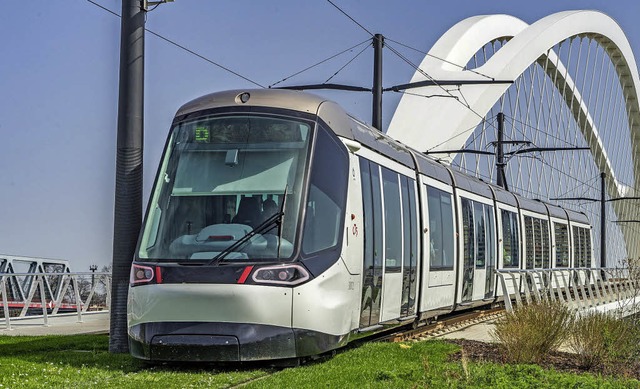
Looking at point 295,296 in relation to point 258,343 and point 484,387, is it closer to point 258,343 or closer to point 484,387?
point 258,343

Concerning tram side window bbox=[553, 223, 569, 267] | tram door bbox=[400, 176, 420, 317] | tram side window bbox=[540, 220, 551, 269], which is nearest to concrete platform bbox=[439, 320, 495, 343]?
tram door bbox=[400, 176, 420, 317]

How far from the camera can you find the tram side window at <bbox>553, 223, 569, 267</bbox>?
94.5 feet

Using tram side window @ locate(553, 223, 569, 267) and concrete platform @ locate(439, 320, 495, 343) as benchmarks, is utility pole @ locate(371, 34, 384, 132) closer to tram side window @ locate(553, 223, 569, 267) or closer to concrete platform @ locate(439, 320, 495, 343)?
concrete platform @ locate(439, 320, 495, 343)

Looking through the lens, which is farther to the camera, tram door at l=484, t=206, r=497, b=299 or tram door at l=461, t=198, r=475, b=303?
tram door at l=484, t=206, r=497, b=299

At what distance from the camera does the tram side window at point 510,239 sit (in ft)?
70.1

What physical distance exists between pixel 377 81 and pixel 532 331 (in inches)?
405

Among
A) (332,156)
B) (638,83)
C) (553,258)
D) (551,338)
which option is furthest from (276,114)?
(638,83)

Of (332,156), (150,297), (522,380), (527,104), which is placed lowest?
(522,380)

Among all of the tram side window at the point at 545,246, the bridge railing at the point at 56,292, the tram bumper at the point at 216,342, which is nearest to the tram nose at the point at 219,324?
the tram bumper at the point at 216,342

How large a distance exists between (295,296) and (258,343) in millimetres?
560

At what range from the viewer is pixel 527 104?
5062cm

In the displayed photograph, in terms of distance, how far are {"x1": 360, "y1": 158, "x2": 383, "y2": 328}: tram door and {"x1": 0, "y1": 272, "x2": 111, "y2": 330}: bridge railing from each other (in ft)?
28.1

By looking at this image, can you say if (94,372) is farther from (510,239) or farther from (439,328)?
(510,239)

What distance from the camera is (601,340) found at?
1164cm
